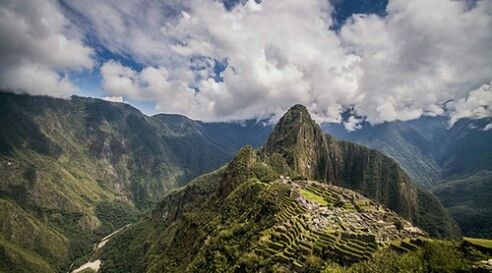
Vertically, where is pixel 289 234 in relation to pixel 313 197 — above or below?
below

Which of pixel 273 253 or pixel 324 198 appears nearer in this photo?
pixel 273 253

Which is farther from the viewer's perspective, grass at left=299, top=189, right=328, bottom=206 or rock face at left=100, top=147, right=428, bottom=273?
grass at left=299, top=189, right=328, bottom=206

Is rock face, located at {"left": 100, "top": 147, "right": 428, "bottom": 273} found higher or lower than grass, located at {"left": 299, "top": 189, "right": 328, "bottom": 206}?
lower

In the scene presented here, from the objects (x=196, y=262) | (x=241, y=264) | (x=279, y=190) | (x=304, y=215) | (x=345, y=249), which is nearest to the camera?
(x=345, y=249)

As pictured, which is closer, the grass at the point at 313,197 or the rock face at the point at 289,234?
the rock face at the point at 289,234

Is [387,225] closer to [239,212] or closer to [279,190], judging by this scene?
[279,190]

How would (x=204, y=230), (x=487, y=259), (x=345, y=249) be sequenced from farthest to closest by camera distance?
(x=204, y=230) < (x=345, y=249) < (x=487, y=259)

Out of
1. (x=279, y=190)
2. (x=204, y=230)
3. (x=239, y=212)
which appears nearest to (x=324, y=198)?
(x=279, y=190)

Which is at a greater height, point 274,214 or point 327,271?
point 274,214

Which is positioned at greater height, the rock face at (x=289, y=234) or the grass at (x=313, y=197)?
the grass at (x=313, y=197)

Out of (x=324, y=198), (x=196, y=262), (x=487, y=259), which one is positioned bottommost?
(x=196, y=262)

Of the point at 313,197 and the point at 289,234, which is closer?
the point at 289,234
